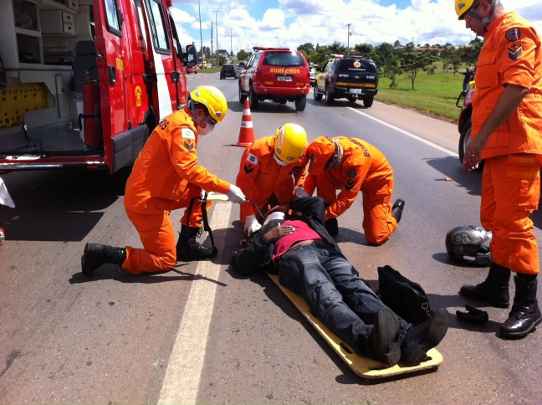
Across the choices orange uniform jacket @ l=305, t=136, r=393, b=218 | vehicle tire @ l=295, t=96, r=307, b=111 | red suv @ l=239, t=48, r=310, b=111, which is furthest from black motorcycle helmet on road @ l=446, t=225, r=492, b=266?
vehicle tire @ l=295, t=96, r=307, b=111

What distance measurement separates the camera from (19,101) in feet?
23.7

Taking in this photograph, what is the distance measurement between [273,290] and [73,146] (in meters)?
3.64

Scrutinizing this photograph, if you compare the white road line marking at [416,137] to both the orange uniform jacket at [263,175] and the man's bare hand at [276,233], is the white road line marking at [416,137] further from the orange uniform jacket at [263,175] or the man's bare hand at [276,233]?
the man's bare hand at [276,233]

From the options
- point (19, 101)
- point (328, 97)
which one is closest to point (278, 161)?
point (19, 101)

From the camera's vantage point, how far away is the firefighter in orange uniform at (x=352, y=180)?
185 inches

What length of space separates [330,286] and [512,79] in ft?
5.48

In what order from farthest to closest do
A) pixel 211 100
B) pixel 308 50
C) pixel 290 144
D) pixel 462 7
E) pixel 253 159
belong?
pixel 308 50 → pixel 253 159 → pixel 290 144 → pixel 211 100 → pixel 462 7

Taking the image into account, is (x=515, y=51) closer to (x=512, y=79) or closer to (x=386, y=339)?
(x=512, y=79)

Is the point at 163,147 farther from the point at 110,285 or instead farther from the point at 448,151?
the point at 448,151

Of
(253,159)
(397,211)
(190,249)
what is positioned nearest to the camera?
(190,249)

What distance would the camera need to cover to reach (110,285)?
383 cm

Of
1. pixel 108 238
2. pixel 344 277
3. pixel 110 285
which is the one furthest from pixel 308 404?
pixel 108 238

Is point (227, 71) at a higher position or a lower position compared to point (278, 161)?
higher

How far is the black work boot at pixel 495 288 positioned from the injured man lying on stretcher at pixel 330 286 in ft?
3.08
